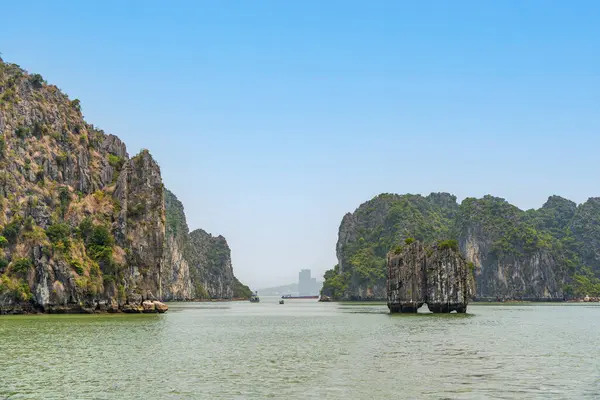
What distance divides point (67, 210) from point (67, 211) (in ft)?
0.76

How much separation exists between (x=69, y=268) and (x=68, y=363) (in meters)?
71.9

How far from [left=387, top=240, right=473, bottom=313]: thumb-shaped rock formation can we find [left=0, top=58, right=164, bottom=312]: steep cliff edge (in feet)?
159

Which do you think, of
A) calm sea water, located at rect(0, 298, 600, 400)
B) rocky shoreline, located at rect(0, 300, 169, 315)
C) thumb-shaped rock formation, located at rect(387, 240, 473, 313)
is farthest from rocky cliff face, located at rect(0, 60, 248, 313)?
thumb-shaped rock formation, located at rect(387, 240, 473, 313)

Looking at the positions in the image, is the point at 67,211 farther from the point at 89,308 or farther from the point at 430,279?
the point at 430,279

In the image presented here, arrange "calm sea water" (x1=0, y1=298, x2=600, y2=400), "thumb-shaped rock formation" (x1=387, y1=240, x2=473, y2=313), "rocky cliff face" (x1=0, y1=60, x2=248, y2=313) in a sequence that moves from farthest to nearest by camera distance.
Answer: "thumb-shaped rock formation" (x1=387, y1=240, x2=473, y2=313)
"rocky cliff face" (x1=0, y1=60, x2=248, y2=313)
"calm sea water" (x1=0, y1=298, x2=600, y2=400)

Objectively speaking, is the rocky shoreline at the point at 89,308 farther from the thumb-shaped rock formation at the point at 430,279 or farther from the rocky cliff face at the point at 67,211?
the thumb-shaped rock formation at the point at 430,279

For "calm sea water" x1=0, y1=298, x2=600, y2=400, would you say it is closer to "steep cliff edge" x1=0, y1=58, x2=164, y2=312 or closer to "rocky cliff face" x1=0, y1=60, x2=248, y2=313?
"steep cliff edge" x1=0, y1=58, x2=164, y2=312

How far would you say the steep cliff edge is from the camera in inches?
4077

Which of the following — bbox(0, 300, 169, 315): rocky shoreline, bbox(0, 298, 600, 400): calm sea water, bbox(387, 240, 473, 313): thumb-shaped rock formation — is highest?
bbox(387, 240, 473, 313): thumb-shaped rock formation

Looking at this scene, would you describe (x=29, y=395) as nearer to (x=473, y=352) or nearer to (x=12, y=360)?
(x=12, y=360)

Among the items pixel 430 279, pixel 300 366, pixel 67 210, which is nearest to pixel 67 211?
pixel 67 210

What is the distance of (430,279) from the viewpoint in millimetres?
110938

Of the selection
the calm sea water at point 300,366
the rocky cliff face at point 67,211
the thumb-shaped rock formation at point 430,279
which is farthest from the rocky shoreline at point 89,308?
the thumb-shaped rock formation at point 430,279

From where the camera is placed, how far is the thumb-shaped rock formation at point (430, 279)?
360 feet
